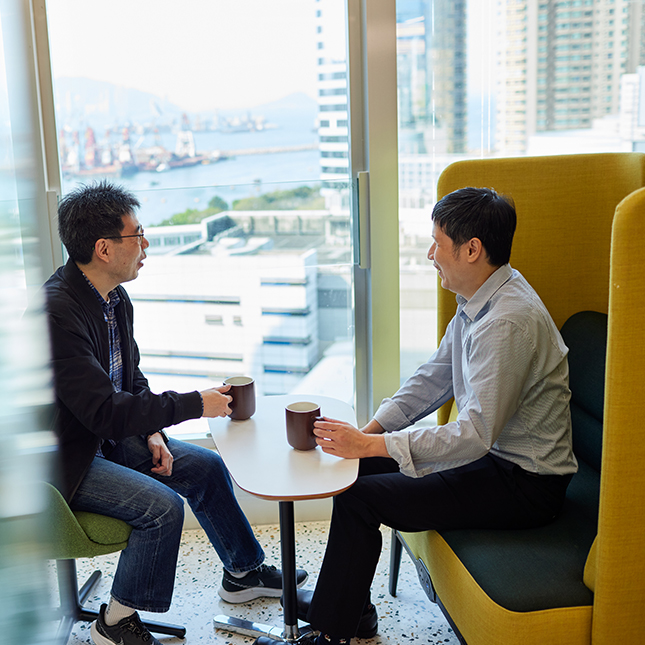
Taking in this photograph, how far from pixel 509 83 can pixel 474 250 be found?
1.07 m

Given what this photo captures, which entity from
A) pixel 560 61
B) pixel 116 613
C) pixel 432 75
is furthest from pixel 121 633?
pixel 560 61

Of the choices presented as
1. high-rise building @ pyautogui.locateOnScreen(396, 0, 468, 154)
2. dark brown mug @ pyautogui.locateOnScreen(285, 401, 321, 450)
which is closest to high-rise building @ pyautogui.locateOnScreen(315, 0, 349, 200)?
high-rise building @ pyautogui.locateOnScreen(396, 0, 468, 154)

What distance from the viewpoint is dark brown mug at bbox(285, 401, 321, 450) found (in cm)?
154

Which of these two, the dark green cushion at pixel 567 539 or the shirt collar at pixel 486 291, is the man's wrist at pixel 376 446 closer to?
the dark green cushion at pixel 567 539

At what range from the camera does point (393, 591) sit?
2.11 metres

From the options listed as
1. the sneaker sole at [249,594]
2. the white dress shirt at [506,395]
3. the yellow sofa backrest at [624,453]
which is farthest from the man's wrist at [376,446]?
the sneaker sole at [249,594]

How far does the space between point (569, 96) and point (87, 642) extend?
2416 millimetres

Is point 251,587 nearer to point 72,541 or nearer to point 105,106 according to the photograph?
point 72,541

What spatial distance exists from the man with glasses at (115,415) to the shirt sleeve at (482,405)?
1.64 feet

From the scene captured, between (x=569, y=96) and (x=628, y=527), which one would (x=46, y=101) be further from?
(x=628, y=527)

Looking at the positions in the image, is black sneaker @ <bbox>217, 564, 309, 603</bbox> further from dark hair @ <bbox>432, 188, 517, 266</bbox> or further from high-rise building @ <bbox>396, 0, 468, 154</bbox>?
high-rise building @ <bbox>396, 0, 468, 154</bbox>

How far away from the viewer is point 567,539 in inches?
59.8

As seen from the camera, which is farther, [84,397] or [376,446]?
[84,397]

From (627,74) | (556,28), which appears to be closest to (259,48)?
(556,28)
